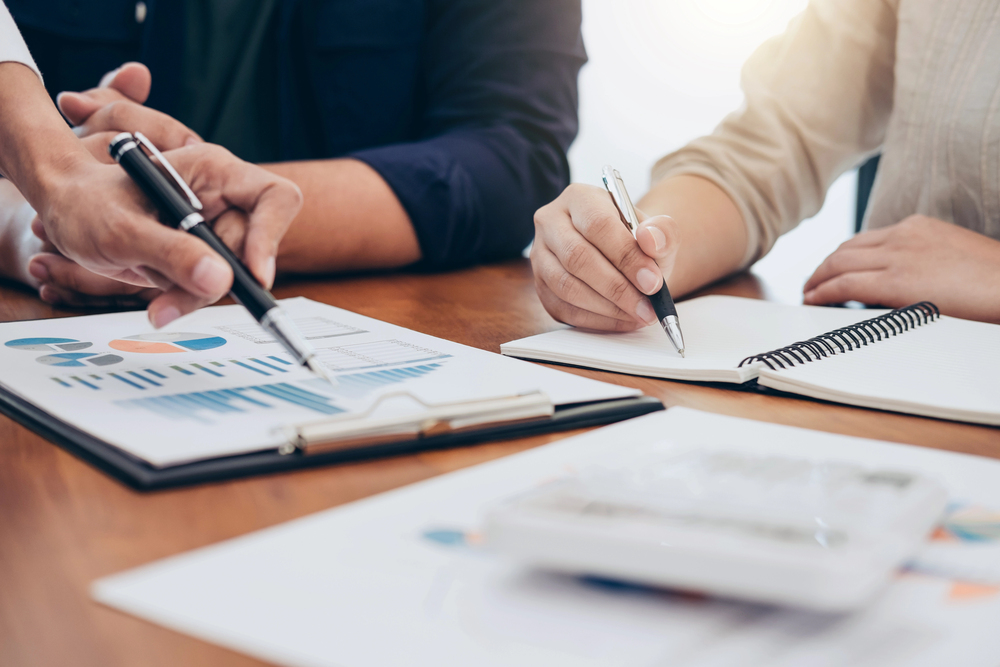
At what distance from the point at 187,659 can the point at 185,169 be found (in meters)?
0.43

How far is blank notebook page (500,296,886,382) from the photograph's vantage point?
21.2 inches

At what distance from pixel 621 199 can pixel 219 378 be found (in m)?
0.34

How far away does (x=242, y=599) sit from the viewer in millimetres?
241

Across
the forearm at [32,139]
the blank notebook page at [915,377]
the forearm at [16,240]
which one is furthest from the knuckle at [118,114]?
the blank notebook page at [915,377]

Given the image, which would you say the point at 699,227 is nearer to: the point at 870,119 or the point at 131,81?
the point at 870,119

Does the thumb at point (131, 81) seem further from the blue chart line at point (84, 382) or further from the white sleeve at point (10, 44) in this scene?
the blue chart line at point (84, 382)

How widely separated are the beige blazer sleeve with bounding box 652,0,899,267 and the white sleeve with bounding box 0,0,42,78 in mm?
690

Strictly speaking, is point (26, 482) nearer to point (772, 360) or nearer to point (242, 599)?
point (242, 599)

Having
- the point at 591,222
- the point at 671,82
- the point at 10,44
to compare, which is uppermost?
the point at 10,44

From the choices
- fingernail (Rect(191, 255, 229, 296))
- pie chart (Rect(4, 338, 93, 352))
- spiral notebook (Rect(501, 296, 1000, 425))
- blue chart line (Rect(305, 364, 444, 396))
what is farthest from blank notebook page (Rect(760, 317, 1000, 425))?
pie chart (Rect(4, 338, 93, 352))

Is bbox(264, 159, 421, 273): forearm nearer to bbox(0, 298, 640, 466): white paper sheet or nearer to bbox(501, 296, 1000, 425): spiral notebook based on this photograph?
bbox(0, 298, 640, 466): white paper sheet

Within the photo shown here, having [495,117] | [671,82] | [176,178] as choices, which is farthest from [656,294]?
[671,82]

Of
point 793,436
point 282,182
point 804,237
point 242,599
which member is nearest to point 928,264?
point 793,436

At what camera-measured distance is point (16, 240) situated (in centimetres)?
78
